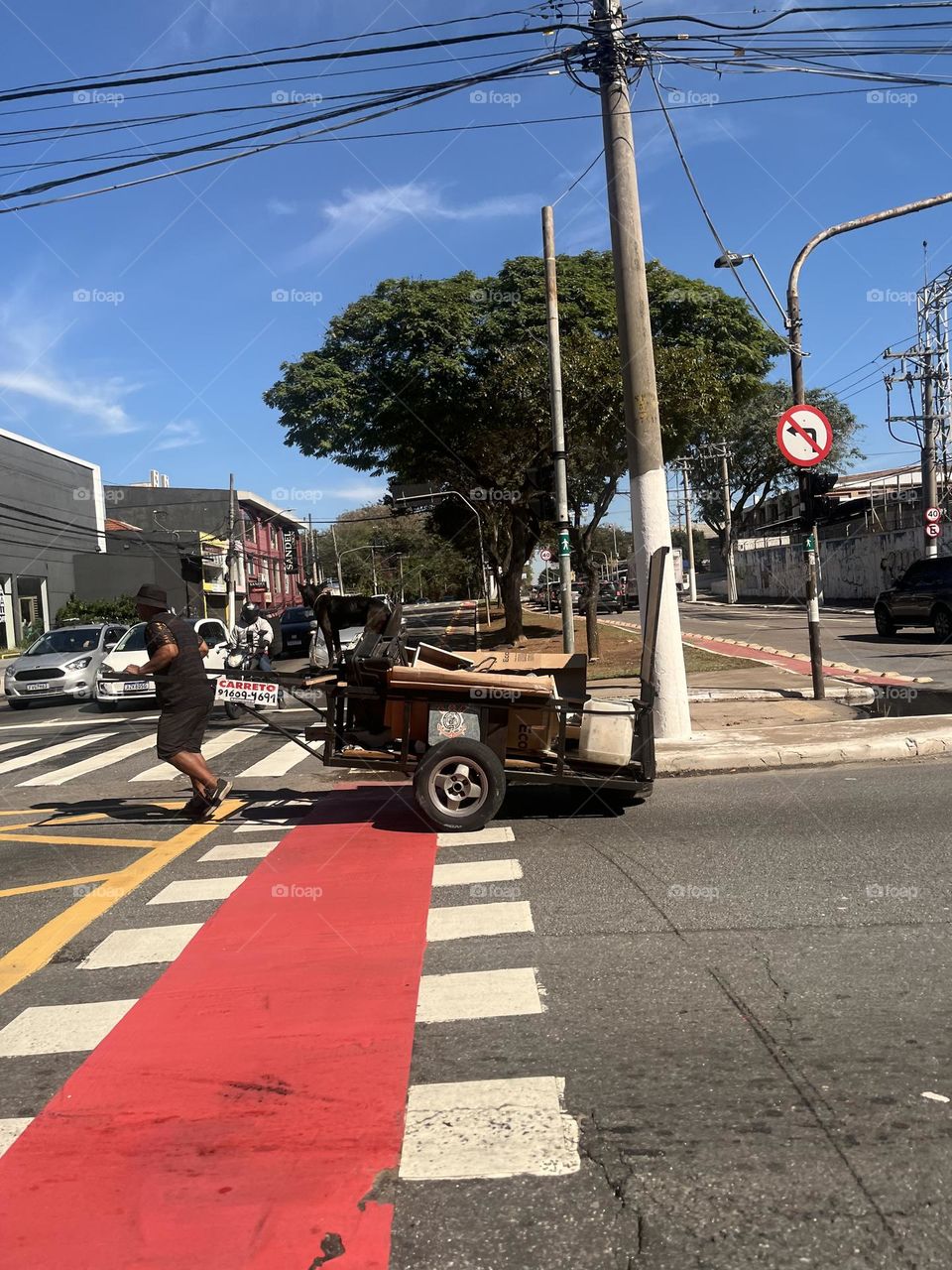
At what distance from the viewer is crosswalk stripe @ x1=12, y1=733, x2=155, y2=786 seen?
37.0 ft

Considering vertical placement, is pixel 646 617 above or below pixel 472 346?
below

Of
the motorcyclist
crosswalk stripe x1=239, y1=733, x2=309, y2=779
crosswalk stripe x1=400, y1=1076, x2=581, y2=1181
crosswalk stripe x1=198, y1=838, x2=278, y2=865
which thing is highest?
the motorcyclist

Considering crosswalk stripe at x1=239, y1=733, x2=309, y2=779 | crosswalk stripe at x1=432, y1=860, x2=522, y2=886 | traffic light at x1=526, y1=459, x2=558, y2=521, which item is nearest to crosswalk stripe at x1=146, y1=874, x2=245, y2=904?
crosswalk stripe at x1=432, y1=860, x2=522, y2=886

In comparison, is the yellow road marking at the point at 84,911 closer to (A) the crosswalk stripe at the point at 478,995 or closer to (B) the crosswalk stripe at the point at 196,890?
(B) the crosswalk stripe at the point at 196,890

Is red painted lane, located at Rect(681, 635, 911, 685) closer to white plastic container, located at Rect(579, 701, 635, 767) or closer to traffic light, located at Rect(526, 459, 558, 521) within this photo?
traffic light, located at Rect(526, 459, 558, 521)

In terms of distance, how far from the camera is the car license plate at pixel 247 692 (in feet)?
26.1

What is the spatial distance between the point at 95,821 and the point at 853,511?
9.78 meters

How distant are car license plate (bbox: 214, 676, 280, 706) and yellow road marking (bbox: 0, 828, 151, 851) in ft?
3.95

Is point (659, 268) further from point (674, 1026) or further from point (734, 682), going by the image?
point (674, 1026)

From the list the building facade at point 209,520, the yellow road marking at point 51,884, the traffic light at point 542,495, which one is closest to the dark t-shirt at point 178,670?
the yellow road marking at point 51,884

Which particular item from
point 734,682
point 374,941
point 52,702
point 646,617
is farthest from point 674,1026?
point 52,702

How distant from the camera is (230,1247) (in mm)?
2742

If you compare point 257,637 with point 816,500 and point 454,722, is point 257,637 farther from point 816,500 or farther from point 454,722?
point 454,722

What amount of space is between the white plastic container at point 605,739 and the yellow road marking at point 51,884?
11.1ft
